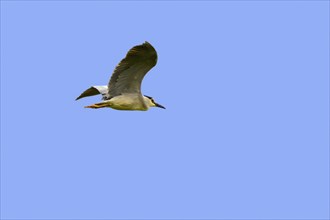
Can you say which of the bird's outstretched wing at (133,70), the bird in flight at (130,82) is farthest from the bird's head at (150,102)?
the bird's outstretched wing at (133,70)

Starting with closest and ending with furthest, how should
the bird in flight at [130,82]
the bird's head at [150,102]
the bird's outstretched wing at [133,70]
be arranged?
1. the bird's outstretched wing at [133,70]
2. the bird in flight at [130,82]
3. the bird's head at [150,102]

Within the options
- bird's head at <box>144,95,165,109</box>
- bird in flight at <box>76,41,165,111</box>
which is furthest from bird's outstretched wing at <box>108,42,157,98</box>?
bird's head at <box>144,95,165,109</box>

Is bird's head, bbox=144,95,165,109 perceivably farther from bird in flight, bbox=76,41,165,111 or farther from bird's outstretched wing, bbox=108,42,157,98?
bird's outstretched wing, bbox=108,42,157,98

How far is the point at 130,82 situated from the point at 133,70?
1.73 ft

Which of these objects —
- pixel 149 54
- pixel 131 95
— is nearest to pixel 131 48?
pixel 149 54

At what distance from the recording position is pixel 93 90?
728 inches

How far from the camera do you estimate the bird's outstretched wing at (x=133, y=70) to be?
51.7 feet

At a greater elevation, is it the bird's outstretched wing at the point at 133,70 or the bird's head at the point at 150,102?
the bird's outstretched wing at the point at 133,70

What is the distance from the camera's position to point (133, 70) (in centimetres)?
1656

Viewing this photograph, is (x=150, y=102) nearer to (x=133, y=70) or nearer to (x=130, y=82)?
(x=130, y=82)

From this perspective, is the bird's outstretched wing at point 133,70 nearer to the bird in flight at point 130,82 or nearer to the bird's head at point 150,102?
the bird in flight at point 130,82

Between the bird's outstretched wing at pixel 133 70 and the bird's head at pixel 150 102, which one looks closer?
A: the bird's outstretched wing at pixel 133 70

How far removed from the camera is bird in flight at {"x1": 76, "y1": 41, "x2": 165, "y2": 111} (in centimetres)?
1586

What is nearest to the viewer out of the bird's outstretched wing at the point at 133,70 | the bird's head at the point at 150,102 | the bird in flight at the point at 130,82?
the bird's outstretched wing at the point at 133,70
